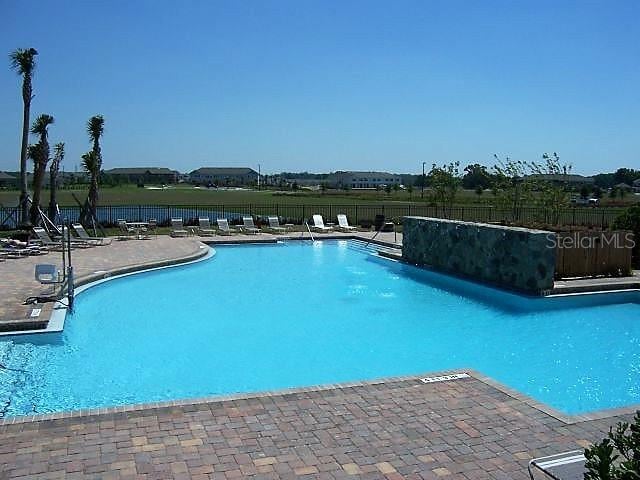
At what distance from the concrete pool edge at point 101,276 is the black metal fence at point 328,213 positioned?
5201 mm

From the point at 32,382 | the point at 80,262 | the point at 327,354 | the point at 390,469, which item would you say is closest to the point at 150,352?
the point at 32,382

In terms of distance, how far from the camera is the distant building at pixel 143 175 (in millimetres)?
137562

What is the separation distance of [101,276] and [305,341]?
6.42 metres

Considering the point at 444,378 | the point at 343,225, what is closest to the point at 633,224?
the point at 444,378

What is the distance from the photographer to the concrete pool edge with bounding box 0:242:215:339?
31.4 ft

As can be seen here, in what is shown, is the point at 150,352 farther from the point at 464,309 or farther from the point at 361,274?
the point at 361,274

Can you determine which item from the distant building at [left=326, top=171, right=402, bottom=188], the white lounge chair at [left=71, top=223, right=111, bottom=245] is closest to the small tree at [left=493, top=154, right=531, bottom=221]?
the white lounge chair at [left=71, top=223, right=111, bottom=245]

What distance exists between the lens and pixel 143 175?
465ft

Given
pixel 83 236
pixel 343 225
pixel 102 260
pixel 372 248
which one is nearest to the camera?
pixel 102 260

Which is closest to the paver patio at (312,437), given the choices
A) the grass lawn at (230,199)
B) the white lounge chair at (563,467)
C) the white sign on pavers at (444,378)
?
the white sign on pavers at (444,378)

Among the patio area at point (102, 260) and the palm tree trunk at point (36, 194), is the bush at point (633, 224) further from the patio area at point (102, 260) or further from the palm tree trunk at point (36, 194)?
the palm tree trunk at point (36, 194)

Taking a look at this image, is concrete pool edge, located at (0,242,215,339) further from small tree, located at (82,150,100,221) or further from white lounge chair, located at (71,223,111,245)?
small tree, located at (82,150,100,221)

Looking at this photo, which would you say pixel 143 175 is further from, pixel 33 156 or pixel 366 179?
pixel 33 156

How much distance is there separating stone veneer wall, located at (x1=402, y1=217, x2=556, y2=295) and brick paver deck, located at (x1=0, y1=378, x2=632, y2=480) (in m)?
7.55
